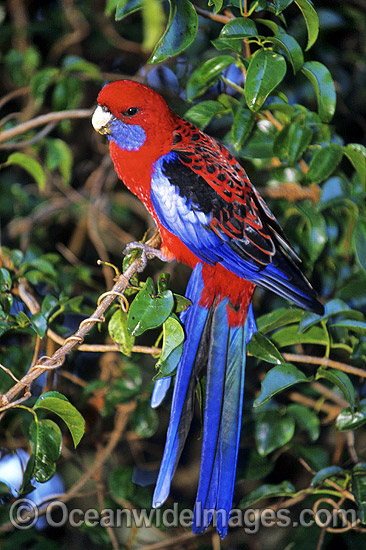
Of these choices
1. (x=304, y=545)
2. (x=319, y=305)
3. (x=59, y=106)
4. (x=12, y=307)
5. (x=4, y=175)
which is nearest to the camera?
(x=319, y=305)

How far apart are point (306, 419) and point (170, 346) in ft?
1.95

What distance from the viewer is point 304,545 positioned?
147cm

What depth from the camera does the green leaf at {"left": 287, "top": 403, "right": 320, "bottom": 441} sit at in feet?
4.82

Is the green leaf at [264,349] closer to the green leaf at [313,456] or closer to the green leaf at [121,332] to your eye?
the green leaf at [121,332]

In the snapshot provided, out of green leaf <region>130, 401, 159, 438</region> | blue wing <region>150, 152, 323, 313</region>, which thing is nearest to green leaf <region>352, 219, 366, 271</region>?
blue wing <region>150, 152, 323, 313</region>

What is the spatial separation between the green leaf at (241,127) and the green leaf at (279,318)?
0.40 metres

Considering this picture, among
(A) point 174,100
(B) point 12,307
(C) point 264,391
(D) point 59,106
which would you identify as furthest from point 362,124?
(B) point 12,307

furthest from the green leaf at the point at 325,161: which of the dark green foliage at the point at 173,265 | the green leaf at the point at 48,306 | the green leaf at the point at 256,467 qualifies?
the green leaf at the point at 256,467

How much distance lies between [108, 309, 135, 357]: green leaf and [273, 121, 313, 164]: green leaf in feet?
1.87

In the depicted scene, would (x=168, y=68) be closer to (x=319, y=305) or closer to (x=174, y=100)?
(x=174, y=100)

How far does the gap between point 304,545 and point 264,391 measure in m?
0.58

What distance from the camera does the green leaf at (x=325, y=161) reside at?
4.42 feet

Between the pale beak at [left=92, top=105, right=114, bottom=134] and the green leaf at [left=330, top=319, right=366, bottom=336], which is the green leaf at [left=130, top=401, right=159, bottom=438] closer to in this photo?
the green leaf at [left=330, top=319, right=366, bottom=336]

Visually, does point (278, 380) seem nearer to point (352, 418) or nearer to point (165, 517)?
point (352, 418)
